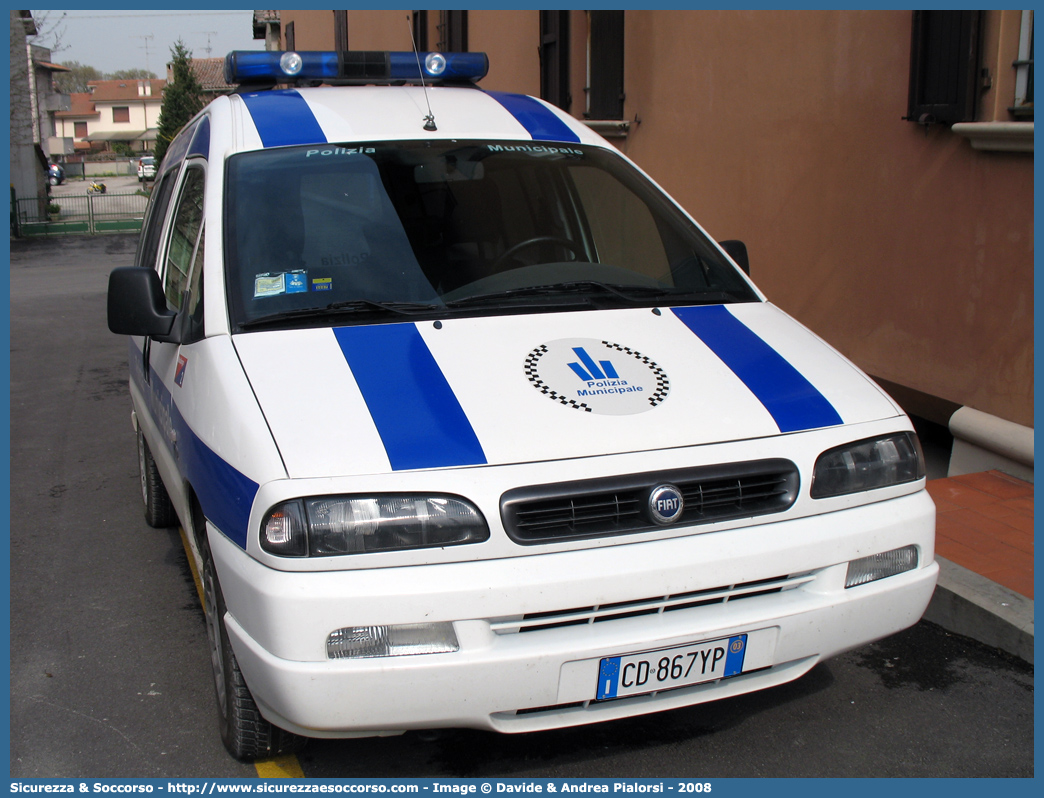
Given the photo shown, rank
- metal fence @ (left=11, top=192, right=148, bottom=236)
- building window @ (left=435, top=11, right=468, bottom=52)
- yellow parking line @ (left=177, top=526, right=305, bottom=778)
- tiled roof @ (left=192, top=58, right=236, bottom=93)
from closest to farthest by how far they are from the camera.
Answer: yellow parking line @ (left=177, top=526, right=305, bottom=778) < building window @ (left=435, top=11, right=468, bottom=52) < metal fence @ (left=11, top=192, right=148, bottom=236) < tiled roof @ (left=192, top=58, right=236, bottom=93)

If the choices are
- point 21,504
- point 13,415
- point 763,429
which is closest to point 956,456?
point 763,429

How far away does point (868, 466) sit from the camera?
294 centimetres

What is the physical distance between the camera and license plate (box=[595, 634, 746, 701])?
8.58 ft

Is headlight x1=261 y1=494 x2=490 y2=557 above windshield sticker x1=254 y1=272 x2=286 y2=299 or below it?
below

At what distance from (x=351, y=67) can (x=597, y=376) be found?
255 centimetres

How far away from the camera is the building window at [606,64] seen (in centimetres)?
980

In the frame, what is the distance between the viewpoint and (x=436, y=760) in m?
3.05

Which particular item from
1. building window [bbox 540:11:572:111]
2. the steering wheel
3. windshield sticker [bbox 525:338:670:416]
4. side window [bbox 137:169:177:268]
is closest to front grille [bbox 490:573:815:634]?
windshield sticker [bbox 525:338:670:416]

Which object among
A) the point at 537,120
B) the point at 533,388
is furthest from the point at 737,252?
the point at 533,388

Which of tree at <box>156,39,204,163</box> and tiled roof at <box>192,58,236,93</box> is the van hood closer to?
tree at <box>156,39,204,163</box>

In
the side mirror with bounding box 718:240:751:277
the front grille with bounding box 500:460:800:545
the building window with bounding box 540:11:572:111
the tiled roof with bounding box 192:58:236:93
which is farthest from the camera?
the tiled roof with bounding box 192:58:236:93

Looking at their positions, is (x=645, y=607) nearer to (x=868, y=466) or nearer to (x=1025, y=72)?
(x=868, y=466)

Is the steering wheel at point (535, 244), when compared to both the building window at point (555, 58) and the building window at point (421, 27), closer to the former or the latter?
the building window at point (555, 58)

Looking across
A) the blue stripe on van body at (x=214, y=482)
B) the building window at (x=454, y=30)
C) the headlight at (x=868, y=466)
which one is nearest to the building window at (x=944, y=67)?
the headlight at (x=868, y=466)
